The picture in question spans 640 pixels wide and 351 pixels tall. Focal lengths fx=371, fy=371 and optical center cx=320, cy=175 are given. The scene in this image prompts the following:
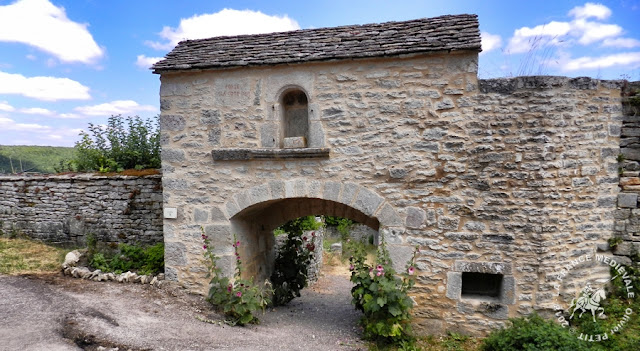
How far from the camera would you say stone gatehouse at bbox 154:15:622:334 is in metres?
4.54

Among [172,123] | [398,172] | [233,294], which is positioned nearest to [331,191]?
[398,172]

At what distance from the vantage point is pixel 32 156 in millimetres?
18938

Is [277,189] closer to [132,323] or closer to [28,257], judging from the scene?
[132,323]

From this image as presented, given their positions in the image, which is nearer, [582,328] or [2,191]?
[582,328]

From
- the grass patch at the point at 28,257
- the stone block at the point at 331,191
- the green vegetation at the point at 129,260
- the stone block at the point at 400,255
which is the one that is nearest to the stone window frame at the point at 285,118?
the stone block at the point at 331,191

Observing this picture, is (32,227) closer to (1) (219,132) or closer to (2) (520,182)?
(1) (219,132)

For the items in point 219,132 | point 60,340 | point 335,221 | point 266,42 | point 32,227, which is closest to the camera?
point 60,340

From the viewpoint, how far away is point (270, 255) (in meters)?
6.92

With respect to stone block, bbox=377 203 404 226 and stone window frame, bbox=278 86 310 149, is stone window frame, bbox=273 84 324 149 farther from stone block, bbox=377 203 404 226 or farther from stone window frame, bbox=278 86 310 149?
stone block, bbox=377 203 404 226

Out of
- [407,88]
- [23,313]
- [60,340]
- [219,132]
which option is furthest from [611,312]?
[23,313]

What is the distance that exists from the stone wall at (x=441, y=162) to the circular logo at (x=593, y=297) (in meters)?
0.12

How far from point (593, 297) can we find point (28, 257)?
363 inches

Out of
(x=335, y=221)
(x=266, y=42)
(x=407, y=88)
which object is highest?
(x=266, y=42)

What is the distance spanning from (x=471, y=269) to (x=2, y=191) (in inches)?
387
